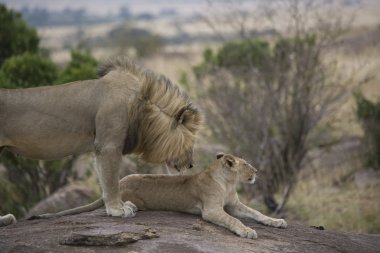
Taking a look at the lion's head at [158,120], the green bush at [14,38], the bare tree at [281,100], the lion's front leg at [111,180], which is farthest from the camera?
the green bush at [14,38]

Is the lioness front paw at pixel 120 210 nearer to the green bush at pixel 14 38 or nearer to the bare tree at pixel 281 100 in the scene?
the bare tree at pixel 281 100

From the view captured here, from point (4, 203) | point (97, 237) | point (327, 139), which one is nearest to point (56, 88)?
point (97, 237)

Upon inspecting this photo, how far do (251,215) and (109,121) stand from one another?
5.30ft

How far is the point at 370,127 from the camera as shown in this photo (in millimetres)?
12969

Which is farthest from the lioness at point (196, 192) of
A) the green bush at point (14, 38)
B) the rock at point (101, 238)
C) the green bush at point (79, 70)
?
the green bush at point (14, 38)

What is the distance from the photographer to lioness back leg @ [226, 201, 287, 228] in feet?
21.3

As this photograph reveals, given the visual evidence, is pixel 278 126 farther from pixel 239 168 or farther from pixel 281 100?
pixel 239 168

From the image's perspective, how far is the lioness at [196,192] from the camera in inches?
256

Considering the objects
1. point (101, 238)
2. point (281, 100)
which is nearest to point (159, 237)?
point (101, 238)

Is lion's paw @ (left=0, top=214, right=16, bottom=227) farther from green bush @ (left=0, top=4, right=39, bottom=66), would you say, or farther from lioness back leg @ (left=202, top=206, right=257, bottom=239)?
green bush @ (left=0, top=4, right=39, bottom=66)

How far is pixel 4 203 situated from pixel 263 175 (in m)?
3.94

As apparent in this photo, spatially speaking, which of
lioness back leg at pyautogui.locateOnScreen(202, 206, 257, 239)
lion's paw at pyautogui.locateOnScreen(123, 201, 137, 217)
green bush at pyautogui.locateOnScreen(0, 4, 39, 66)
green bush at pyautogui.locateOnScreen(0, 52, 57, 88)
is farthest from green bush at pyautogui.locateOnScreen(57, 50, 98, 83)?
lioness back leg at pyautogui.locateOnScreen(202, 206, 257, 239)

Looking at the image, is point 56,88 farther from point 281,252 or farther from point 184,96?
point 281,252

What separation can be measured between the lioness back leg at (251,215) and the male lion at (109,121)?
23.3 inches
